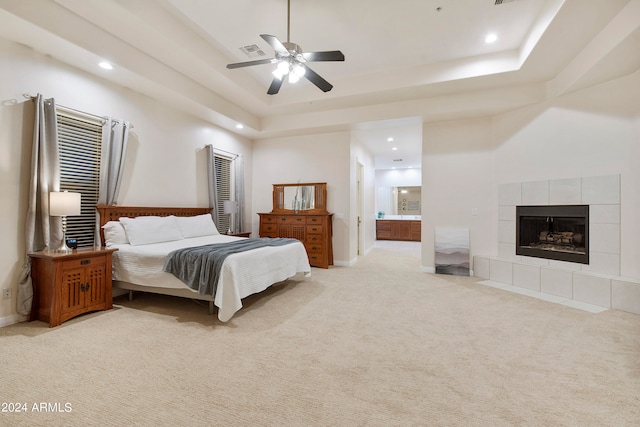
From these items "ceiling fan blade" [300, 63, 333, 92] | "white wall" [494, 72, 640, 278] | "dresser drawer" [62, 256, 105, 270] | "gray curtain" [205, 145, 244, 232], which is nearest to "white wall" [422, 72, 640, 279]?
"white wall" [494, 72, 640, 278]

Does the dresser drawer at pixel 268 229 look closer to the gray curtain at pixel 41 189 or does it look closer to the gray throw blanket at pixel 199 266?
the gray throw blanket at pixel 199 266

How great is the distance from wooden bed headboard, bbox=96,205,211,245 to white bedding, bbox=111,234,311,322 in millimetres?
436

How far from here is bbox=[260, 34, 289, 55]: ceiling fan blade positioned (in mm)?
2600

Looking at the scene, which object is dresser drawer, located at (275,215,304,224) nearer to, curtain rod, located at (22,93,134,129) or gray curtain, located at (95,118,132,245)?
gray curtain, located at (95,118,132,245)

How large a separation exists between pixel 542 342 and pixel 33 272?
196 inches

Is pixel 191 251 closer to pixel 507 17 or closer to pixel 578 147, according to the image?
pixel 507 17

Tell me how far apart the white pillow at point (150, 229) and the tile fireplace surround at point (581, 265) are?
4.98 m

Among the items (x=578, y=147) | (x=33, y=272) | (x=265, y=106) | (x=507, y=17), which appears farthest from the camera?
(x=265, y=106)

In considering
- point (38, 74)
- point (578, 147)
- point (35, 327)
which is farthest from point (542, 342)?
point (38, 74)

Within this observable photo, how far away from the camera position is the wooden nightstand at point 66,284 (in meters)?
2.84

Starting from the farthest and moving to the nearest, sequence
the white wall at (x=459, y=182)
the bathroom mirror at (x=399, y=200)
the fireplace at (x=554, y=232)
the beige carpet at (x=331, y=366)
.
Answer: the bathroom mirror at (x=399, y=200)
the white wall at (x=459, y=182)
the fireplace at (x=554, y=232)
the beige carpet at (x=331, y=366)

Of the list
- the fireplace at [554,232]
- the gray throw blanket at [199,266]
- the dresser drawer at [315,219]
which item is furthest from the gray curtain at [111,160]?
the fireplace at [554,232]

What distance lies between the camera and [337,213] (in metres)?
6.10

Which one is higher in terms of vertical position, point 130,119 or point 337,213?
point 130,119
